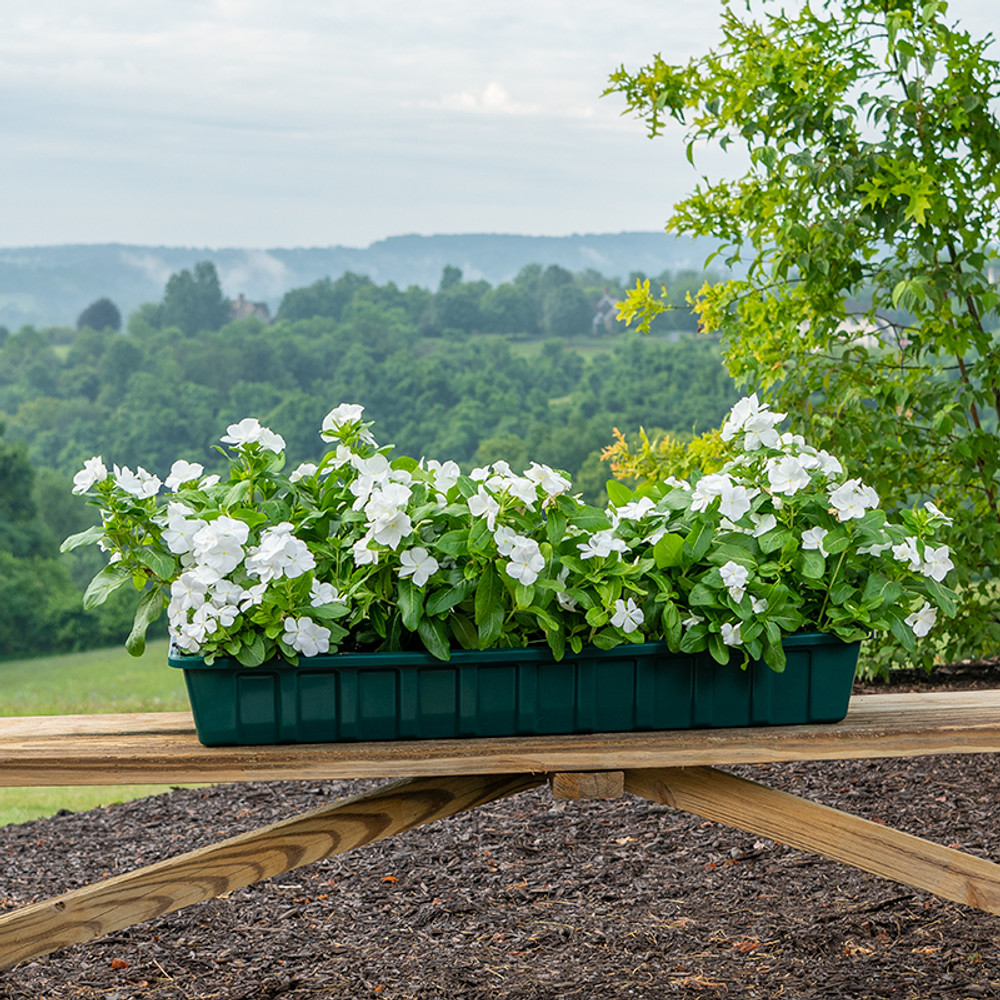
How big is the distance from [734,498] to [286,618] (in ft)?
2.23

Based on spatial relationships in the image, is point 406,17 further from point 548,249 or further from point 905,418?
point 905,418

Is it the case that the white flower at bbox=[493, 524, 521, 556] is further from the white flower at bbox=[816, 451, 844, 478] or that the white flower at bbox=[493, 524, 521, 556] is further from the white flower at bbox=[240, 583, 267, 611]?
Result: the white flower at bbox=[816, 451, 844, 478]

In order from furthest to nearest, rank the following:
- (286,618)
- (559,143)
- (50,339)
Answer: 1. (50,339)
2. (559,143)
3. (286,618)

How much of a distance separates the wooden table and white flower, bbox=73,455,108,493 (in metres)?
0.40

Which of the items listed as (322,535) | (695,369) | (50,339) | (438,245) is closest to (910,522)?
(322,535)

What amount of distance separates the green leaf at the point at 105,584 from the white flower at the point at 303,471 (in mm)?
296

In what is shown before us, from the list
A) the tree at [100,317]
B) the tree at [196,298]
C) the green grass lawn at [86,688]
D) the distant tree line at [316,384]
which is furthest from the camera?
the tree at [100,317]

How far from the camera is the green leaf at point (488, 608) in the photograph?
4.77 ft

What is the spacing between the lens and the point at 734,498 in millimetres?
1532

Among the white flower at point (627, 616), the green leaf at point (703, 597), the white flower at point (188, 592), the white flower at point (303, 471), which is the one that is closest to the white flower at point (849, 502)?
the green leaf at point (703, 597)

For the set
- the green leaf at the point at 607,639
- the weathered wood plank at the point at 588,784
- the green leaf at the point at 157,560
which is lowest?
the weathered wood plank at the point at 588,784

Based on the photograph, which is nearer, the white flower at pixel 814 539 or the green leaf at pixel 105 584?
the green leaf at pixel 105 584

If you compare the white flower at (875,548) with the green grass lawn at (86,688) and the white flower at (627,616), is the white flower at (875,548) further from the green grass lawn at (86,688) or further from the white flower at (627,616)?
the green grass lawn at (86,688)

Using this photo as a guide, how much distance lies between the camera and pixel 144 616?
149 cm
